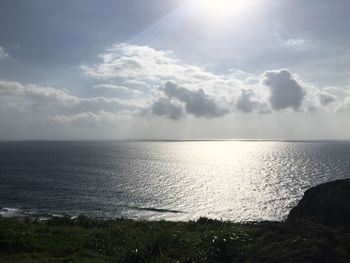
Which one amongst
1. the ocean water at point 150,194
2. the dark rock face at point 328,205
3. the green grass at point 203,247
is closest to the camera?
the green grass at point 203,247

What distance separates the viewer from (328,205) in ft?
148

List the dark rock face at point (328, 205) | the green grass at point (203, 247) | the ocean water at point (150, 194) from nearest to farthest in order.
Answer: the green grass at point (203, 247) < the dark rock face at point (328, 205) < the ocean water at point (150, 194)

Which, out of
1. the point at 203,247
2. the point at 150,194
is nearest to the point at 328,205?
the point at 203,247

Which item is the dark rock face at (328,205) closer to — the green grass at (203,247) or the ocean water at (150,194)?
the green grass at (203,247)

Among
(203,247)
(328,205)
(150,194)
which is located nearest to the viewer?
(203,247)

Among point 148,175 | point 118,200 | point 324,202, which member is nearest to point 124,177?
point 148,175

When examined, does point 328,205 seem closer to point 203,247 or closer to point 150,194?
point 203,247

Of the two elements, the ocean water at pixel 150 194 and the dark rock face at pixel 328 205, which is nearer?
the dark rock face at pixel 328 205

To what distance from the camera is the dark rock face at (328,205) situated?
43312mm

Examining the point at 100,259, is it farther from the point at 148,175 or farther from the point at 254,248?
the point at 148,175

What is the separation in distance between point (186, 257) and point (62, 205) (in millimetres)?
71271

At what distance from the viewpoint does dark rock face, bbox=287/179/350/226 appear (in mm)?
43312

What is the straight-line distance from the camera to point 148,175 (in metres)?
148

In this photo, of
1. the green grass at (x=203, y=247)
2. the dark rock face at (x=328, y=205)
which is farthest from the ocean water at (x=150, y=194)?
the green grass at (x=203, y=247)
